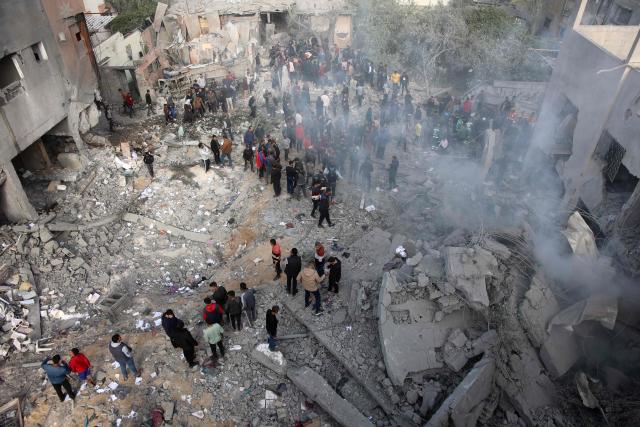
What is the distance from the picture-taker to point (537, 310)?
843 cm

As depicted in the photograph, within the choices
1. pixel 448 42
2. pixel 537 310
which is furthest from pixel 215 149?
pixel 448 42

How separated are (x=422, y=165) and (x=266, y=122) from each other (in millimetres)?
6401

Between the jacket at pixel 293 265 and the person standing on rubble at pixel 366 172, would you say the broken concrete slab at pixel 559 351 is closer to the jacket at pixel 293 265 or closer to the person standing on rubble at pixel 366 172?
the jacket at pixel 293 265

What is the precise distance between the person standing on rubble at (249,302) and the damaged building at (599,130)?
7.41 meters

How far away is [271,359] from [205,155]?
8.30 metres

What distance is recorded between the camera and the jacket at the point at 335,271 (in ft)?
29.4

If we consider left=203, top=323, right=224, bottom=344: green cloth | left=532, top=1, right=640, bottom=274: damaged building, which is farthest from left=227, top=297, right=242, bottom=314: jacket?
left=532, top=1, right=640, bottom=274: damaged building

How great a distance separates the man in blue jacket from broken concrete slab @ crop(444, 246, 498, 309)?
6839 mm

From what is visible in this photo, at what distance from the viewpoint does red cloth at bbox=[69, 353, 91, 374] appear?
7.20 meters

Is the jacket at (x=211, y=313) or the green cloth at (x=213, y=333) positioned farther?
the jacket at (x=211, y=313)

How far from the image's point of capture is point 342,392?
7.79 m

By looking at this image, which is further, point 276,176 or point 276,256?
point 276,176

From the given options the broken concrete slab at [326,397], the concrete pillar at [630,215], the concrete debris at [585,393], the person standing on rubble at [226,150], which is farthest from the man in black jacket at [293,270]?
the concrete pillar at [630,215]

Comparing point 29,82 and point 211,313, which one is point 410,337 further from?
point 29,82
